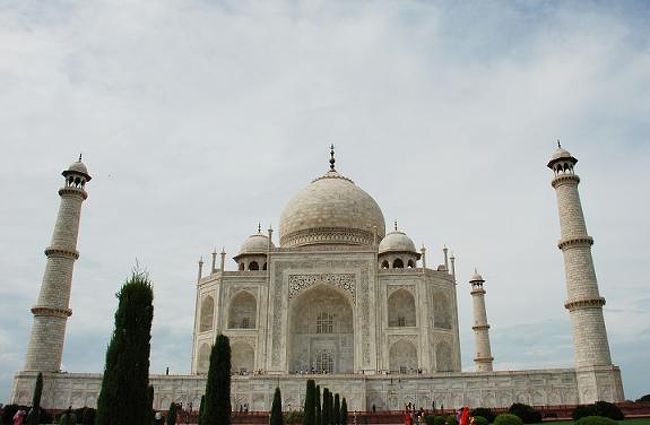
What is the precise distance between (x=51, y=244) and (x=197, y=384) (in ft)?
25.2

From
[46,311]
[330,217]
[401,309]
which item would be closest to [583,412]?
[401,309]

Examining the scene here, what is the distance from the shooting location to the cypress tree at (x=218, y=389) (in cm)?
980

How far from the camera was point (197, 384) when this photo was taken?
21.3m

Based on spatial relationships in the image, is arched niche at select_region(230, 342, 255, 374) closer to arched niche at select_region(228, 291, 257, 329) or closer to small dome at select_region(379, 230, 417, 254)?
arched niche at select_region(228, 291, 257, 329)

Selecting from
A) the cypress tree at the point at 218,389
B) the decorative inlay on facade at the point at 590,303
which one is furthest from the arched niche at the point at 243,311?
the cypress tree at the point at 218,389

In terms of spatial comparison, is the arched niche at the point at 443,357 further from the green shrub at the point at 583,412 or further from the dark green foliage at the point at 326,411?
the dark green foliage at the point at 326,411

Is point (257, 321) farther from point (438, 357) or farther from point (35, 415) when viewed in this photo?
point (35, 415)

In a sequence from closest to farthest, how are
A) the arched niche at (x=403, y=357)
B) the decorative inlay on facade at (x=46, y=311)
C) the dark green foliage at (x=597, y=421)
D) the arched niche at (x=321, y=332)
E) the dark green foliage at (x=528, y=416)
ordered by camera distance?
1. the dark green foliage at (x=597, y=421)
2. the dark green foliage at (x=528, y=416)
3. the decorative inlay on facade at (x=46, y=311)
4. the arched niche at (x=403, y=357)
5. the arched niche at (x=321, y=332)

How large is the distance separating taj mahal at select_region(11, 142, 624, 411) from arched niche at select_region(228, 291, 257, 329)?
0.15 ft

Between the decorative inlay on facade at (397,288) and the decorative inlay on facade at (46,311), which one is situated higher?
the decorative inlay on facade at (397,288)

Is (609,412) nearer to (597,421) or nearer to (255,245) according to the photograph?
(597,421)

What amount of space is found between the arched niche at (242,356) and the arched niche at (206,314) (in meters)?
1.84

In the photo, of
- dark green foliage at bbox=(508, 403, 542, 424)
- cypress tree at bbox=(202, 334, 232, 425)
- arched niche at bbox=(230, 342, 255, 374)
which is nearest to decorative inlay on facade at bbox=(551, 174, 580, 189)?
dark green foliage at bbox=(508, 403, 542, 424)

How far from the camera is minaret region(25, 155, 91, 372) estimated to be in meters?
21.3
